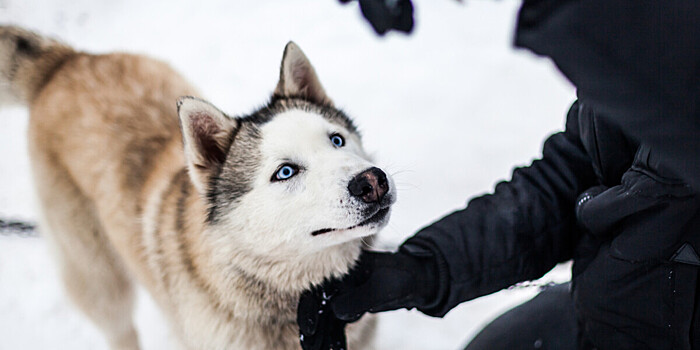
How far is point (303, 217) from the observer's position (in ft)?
3.84

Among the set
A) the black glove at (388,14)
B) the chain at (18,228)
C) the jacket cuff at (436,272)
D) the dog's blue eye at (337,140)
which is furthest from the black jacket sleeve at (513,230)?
the chain at (18,228)

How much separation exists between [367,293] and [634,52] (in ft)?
3.05

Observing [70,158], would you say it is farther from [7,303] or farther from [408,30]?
[408,30]

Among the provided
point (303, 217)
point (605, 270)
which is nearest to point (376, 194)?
point (303, 217)

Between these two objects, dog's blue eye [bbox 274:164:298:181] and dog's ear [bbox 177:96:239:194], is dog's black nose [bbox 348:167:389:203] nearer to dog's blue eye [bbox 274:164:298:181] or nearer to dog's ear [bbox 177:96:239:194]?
dog's blue eye [bbox 274:164:298:181]

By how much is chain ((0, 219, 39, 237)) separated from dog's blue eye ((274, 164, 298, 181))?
1.87 meters

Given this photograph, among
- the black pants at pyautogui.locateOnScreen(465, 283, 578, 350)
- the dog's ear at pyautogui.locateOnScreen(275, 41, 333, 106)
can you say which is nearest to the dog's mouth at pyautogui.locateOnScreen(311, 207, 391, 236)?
the dog's ear at pyautogui.locateOnScreen(275, 41, 333, 106)

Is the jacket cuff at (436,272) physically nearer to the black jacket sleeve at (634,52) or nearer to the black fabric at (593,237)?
the black fabric at (593,237)

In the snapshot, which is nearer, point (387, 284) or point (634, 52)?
point (634, 52)

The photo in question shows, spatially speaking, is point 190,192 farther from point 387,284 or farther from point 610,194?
point 610,194

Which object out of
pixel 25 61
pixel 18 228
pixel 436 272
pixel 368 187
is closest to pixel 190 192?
pixel 368 187

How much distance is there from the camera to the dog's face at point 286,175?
114 cm

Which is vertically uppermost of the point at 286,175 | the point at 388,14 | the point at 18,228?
the point at 388,14

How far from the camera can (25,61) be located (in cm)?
200
